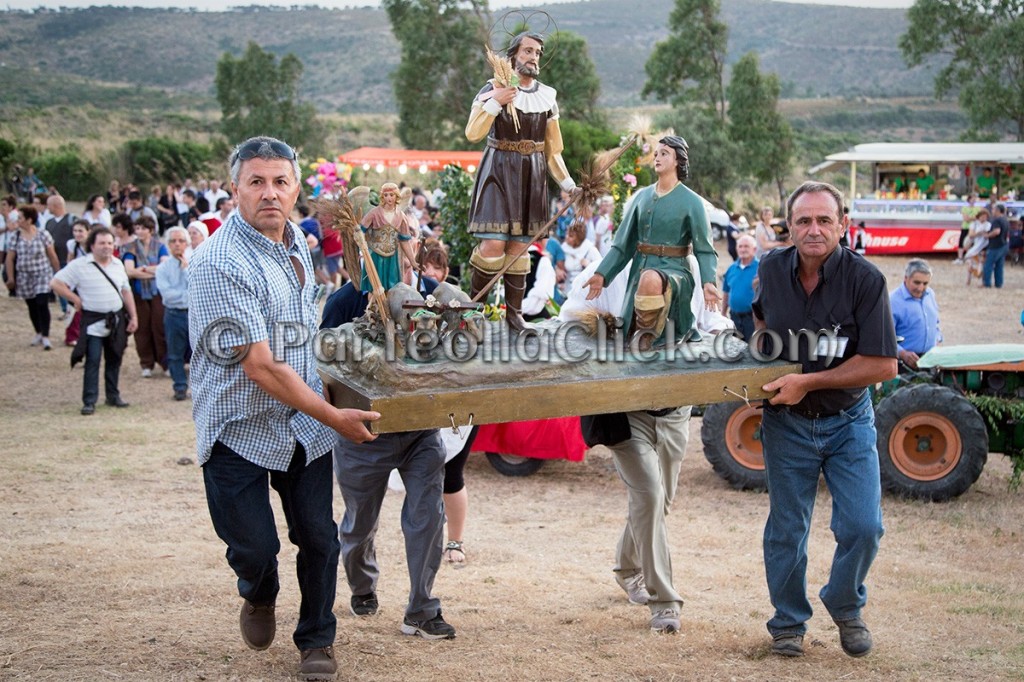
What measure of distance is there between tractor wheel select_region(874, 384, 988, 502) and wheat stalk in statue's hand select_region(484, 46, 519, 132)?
166 inches

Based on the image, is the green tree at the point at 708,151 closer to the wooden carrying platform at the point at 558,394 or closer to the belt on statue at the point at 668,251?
the belt on statue at the point at 668,251

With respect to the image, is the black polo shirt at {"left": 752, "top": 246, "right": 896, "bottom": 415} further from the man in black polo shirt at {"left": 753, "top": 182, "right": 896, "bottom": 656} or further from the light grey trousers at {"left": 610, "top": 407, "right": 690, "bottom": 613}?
the light grey trousers at {"left": 610, "top": 407, "right": 690, "bottom": 613}

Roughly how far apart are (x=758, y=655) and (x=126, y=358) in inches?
441

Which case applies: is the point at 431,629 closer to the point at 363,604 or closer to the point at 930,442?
the point at 363,604

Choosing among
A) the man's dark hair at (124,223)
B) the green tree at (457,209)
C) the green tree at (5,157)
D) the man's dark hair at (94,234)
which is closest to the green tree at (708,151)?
the green tree at (5,157)

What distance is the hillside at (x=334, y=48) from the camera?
3214 inches

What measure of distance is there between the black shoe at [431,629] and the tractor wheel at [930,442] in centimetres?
437

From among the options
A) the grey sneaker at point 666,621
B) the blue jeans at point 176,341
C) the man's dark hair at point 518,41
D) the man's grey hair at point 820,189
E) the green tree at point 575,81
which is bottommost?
the grey sneaker at point 666,621

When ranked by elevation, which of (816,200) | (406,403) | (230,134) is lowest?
(406,403)

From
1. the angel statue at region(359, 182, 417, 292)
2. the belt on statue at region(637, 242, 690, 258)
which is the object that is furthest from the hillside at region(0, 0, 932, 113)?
the belt on statue at region(637, 242, 690, 258)

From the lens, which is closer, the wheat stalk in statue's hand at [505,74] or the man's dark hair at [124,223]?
the wheat stalk in statue's hand at [505,74]

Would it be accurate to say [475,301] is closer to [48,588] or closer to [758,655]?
[758,655]

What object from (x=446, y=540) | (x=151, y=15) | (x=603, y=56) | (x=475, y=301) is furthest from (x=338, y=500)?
(x=151, y=15)

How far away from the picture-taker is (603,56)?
9719 centimetres
